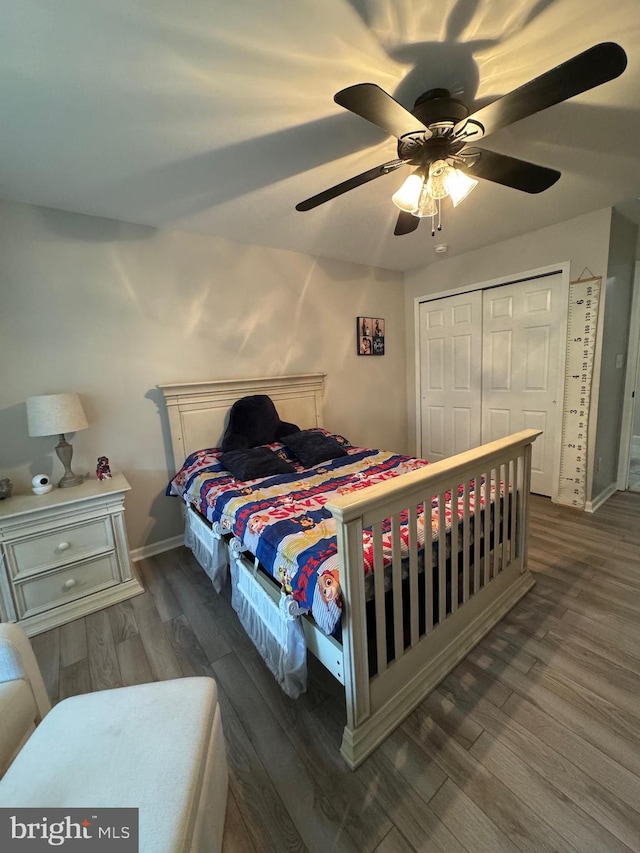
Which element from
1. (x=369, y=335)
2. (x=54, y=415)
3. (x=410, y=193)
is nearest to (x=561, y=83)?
(x=410, y=193)

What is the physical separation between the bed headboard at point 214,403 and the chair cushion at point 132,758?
1897 millimetres

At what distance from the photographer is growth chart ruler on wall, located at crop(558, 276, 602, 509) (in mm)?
2762

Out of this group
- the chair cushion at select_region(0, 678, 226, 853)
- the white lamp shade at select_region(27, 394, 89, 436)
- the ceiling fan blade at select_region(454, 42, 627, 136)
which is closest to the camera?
the chair cushion at select_region(0, 678, 226, 853)

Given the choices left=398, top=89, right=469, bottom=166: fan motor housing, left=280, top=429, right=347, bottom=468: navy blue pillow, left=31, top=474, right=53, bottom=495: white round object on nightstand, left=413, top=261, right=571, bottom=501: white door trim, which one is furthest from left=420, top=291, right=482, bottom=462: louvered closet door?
left=31, top=474, right=53, bottom=495: white round object on nightstand

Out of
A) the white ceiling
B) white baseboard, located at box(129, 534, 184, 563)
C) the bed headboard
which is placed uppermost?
the white ceiling

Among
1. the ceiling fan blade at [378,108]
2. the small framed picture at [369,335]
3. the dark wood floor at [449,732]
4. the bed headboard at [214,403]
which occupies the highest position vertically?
the ceiling fan blade at [378,108]

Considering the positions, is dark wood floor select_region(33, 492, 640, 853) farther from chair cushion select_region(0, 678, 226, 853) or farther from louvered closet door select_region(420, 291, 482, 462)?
louvered closet door select_region(420, 291, 482, 462)

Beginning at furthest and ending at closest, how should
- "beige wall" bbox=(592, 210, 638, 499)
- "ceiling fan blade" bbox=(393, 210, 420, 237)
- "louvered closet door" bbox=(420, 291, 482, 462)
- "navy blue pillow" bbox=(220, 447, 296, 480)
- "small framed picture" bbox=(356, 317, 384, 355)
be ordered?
1. "small framed picture" bbox=(356, 317, 384, 355)
2. "louvered closet door" bbox=(420, 291, 482, 462)
3. "beige wall" bbox=(592, 210, 638, 499)
4. "navy blue pillow" bbox=(220, 447, 296, 480)
5. "ceiling fan blade" bbox=(393, 210, 420, 237)

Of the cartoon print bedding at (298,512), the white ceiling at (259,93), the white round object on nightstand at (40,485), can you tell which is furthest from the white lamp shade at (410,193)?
the white round object on nightstand at (40,485)

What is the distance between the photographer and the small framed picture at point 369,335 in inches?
146

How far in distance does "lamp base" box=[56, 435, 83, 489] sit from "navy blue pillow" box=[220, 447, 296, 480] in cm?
94

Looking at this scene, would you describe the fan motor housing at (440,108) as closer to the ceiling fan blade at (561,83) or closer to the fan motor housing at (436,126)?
the fan motor housing at (436,126)

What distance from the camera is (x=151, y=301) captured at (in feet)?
8.27

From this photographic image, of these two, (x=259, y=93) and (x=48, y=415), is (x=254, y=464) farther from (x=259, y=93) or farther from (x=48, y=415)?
(x=259, y=93)
